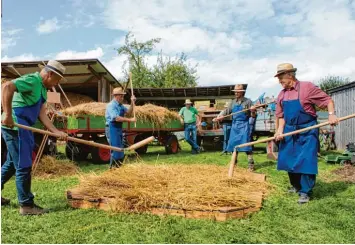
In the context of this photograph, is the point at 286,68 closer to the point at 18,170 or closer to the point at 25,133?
the point at 25,133

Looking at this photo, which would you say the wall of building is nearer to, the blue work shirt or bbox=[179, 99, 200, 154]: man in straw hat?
bbox=[179, 99, 200, 154]: man in straw hat

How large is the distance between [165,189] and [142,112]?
6.14 metres

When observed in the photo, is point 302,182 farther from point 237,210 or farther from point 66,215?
point 66,215

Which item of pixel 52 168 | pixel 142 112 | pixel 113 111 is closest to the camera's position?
pixel 113 111

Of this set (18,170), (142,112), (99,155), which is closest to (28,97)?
(18,170)

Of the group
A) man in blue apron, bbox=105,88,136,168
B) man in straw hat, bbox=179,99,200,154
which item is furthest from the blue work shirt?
man in straw hat, bbox=179,99,200,154

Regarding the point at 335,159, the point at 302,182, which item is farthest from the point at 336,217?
the point at 335,159

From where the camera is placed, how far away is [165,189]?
4.03 meters

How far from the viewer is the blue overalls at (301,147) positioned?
436 centimetres

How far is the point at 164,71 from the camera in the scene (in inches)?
1527

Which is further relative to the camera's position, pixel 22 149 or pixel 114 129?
pixel 114 129

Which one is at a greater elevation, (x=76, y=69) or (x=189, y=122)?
(x=76, y=69)

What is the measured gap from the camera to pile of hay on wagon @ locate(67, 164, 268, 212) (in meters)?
3.72

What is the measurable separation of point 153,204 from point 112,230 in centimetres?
60
